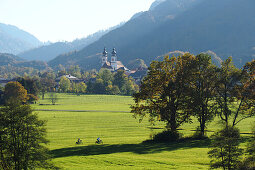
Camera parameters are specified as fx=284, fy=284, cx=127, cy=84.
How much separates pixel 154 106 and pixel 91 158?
16.5 m

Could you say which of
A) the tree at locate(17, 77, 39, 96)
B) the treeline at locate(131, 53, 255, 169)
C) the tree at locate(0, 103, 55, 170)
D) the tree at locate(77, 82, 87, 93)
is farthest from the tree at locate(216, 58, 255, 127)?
the tree at locate(77, 82, 87, 93)

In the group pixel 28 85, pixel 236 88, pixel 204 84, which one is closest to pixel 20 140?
pixel 204 84

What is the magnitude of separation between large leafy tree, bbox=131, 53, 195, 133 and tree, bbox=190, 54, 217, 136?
4.46 ft

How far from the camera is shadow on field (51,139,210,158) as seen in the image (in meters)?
37.4

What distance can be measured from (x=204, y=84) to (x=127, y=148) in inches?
735

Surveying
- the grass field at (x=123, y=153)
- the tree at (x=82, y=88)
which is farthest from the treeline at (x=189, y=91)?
the tree at (x=82, y=88)

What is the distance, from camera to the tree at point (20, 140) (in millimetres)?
24750

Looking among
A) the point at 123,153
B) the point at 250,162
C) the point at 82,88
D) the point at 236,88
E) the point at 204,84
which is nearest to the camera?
the point at 250,162

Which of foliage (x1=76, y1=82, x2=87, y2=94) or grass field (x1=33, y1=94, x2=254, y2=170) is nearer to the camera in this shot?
grass field (x1=33, y1=94, x2=254, y2=170)

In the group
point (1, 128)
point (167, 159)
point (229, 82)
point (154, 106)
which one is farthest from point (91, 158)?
point (229, 82)

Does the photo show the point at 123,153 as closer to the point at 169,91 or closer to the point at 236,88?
the point at 169,91

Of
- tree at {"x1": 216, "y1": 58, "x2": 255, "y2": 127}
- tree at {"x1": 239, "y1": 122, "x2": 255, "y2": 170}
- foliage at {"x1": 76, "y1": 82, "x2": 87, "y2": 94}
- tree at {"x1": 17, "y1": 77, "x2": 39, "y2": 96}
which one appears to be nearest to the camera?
tree at {"x1": 239, "y1": 122, "x2": 255, "y2": 170}

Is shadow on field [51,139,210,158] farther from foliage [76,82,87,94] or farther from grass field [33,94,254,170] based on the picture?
foliage [76,82,87,94]

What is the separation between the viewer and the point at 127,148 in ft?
132
